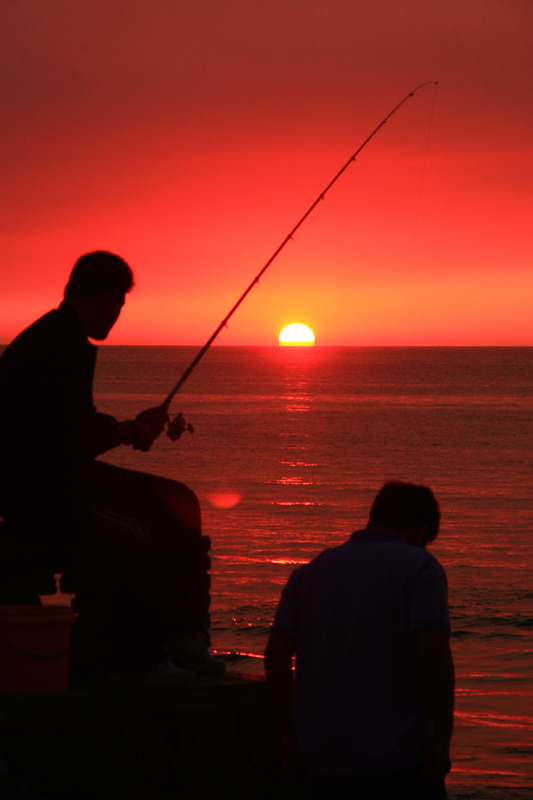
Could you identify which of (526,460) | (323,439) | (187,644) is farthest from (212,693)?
(323,439)

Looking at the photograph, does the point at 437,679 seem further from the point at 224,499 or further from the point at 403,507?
the point at 224,499

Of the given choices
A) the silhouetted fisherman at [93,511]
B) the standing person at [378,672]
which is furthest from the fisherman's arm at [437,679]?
the silhouetted fisherman at [93,511]

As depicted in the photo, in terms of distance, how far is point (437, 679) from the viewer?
2207mm

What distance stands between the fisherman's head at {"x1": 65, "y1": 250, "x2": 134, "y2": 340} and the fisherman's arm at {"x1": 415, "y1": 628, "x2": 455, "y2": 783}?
1.74m

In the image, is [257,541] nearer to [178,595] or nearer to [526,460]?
[178,595]

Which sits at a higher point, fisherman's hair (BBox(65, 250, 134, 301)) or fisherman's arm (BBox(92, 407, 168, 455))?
fisherman's hair (BBox(65, 250, 134, 301))

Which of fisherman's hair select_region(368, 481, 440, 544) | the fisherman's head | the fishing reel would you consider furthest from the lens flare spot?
fisherman's hair select_region(368, 481, 440, 544)

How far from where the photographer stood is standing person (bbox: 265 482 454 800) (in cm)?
223

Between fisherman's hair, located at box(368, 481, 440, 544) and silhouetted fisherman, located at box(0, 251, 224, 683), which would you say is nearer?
fisherman's hair, located at box(368, 481, 440, 544)

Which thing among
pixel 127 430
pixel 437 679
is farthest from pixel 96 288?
pixel 437 679

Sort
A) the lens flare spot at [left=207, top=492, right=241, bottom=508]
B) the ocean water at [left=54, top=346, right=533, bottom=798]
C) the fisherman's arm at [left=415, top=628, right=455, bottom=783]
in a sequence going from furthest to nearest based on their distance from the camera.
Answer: the lens flare spot at [left=207, top=492, right=241, bottom=508], the ocean water at [left=54, top=346, right=533, bottom=798], the fisherman's arm at [left=415, top=628, right=455, bottom=783]

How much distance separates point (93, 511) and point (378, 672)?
4.67ft

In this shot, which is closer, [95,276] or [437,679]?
[437,679]

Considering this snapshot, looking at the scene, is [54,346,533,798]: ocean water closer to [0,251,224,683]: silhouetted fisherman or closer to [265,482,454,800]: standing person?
[0,251,224,683]: silhouetted fisherman
